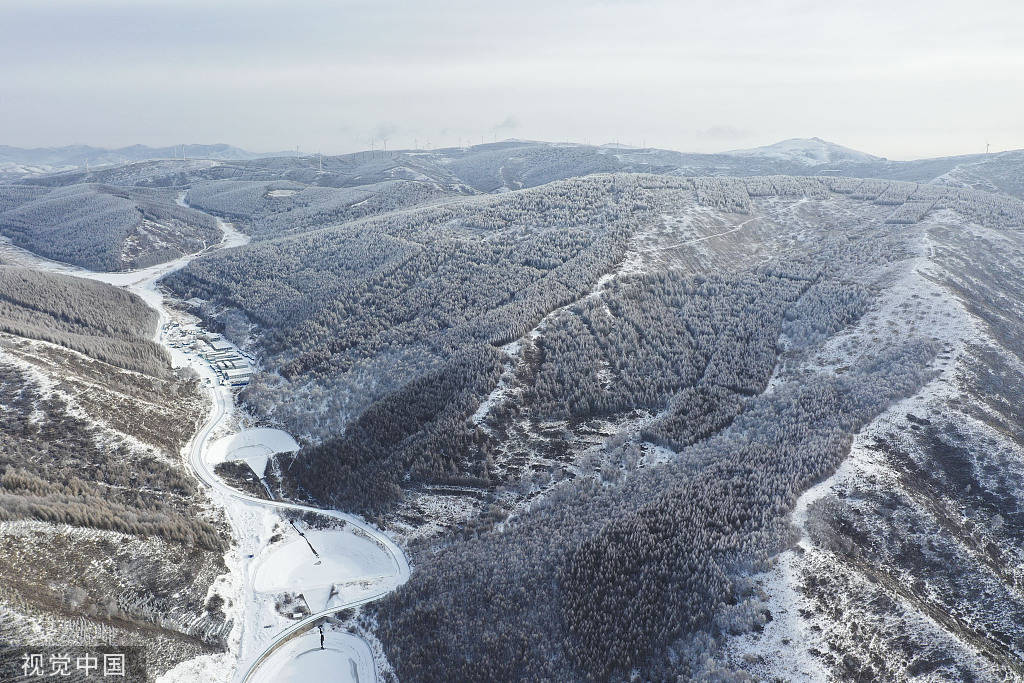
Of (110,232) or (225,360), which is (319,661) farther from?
(110,232)

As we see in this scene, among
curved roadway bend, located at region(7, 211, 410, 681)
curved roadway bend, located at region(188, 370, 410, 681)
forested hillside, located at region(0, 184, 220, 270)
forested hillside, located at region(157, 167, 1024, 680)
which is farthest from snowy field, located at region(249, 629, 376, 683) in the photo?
forested hillside, located at region(0, 184, 220, 270)

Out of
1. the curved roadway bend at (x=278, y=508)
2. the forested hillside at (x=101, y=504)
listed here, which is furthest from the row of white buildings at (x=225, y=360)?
the curved roadway bend at (x=278, y=508)

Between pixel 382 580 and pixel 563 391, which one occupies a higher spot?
pixel 563 391

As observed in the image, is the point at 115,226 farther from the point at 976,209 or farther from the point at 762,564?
the point at 976,209

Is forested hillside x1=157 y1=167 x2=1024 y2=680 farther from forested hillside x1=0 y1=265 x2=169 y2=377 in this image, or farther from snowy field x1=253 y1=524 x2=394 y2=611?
forested hillside x1=0 y1=265 x2=169 y2=377

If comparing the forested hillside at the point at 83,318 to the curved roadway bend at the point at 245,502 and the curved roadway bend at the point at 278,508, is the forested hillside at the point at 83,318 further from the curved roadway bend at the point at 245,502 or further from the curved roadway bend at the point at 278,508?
the curved roadway bend at the point at 278,508

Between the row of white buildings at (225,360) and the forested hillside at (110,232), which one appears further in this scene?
the forested hillside at (110,232)

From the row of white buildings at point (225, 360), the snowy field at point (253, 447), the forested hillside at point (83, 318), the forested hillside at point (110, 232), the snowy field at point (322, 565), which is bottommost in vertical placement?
the snowy field at point (322, 565)

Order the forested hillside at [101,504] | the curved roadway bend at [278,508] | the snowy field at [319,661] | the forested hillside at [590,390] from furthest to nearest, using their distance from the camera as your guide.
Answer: the curved roadway bend at [278,508] < the snowy field at [319,661] < the forested hillside at [590,390] < the forested hillside at [101,504]

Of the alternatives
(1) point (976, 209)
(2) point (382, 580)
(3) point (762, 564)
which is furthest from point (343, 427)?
(1) point (976, 209)

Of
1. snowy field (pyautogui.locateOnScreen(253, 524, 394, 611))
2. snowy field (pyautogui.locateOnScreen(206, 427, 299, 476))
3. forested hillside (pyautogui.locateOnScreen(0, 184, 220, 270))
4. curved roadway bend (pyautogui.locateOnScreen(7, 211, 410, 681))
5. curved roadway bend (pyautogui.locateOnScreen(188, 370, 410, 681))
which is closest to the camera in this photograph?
curved roadway bend (pyautogui.locateOnScreen(188, 370, 410, 681))

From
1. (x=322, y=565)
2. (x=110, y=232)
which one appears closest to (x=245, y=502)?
(x=322, y=565)
